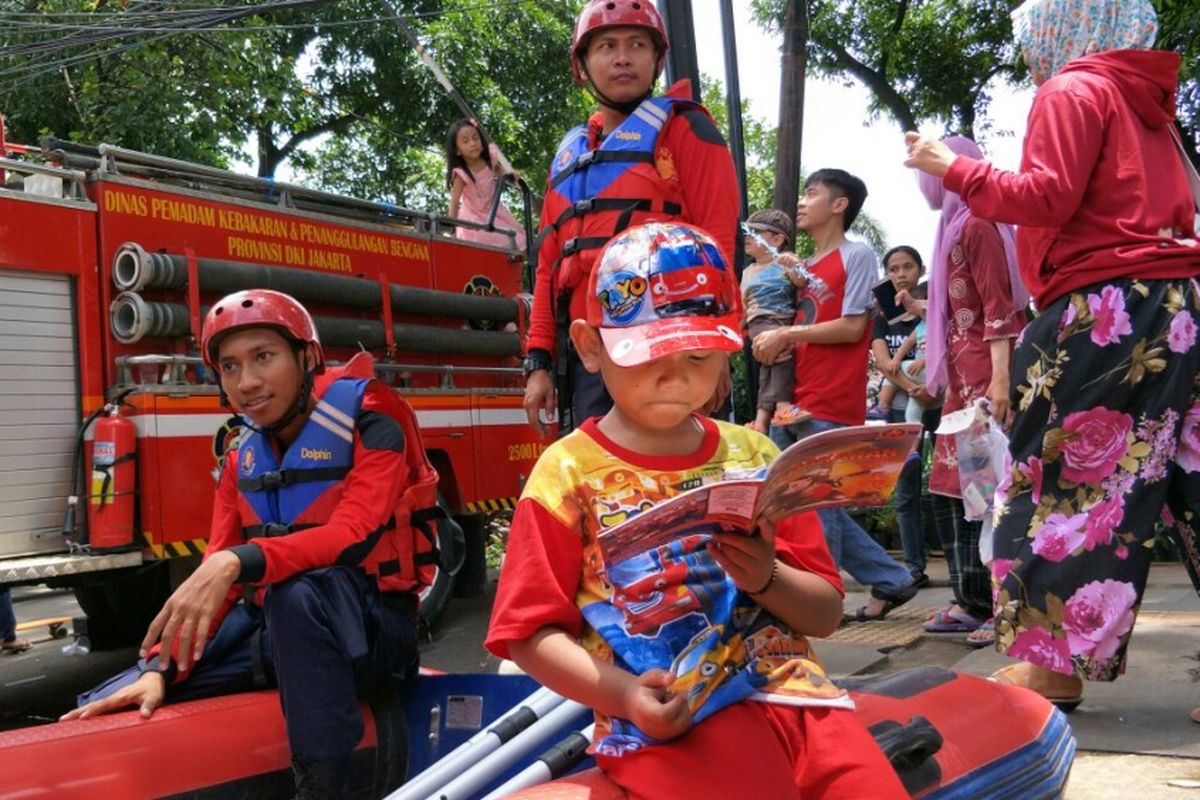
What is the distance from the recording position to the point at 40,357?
5.45m

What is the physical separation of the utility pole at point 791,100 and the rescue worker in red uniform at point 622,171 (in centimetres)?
569

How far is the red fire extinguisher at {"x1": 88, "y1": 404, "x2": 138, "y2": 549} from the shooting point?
17.6ft

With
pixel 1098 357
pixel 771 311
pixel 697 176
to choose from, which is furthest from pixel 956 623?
pixel 697 176

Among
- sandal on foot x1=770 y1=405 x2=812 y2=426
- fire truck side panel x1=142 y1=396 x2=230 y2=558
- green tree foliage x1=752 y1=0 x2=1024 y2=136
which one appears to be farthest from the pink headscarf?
green tree foliage x1=752 y1=0 x2=1024 y2=136

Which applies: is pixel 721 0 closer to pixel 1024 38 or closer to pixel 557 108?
pixel 1024 38

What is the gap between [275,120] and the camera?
15477 mm

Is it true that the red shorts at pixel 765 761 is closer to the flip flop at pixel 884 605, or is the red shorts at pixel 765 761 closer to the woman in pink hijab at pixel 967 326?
the woman in pink hijab at pixel 967 326

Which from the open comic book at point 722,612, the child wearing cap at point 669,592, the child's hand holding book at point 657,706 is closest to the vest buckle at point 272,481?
the child wearing cap at point 669,592

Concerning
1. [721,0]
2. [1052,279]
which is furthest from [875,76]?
[1052,279]

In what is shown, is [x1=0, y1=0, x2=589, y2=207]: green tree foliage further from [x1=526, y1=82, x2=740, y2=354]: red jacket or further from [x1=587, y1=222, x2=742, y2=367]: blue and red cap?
[x1=587, y1=222, x2=742, y2=367]: blue and red cap

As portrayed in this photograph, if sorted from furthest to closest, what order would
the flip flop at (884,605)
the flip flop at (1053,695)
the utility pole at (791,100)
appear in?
1. the utility pole at (791,100)
2. the flip flop at (884,605)
3. the flip flop at (1053,695)

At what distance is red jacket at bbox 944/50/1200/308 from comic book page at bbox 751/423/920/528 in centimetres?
171

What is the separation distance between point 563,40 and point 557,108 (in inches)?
37.9

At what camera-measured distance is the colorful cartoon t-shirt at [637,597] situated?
1.78 metres
